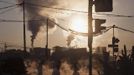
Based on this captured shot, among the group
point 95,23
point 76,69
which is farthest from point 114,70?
point 95,23

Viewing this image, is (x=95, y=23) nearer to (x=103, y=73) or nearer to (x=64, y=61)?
(x=103, y=73)

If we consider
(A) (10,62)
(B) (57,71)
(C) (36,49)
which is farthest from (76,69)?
(A) (10,62)

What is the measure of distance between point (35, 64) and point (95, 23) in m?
62.5

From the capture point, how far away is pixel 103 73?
6294 cm

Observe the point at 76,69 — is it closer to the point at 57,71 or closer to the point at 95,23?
the point at 57,71

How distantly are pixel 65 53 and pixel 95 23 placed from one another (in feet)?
216

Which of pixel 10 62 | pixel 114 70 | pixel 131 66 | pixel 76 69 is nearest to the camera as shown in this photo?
pixel 10 62

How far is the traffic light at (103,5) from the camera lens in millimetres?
16953

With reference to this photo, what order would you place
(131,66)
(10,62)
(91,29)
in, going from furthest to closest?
(131,66) < (10,62) < (91,29)

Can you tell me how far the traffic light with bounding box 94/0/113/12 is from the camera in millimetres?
16953

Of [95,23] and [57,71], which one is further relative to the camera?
[57,71]

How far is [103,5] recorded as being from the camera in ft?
56.2

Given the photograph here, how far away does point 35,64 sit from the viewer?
3152 inches

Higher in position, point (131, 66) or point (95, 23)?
point (95, 23)
